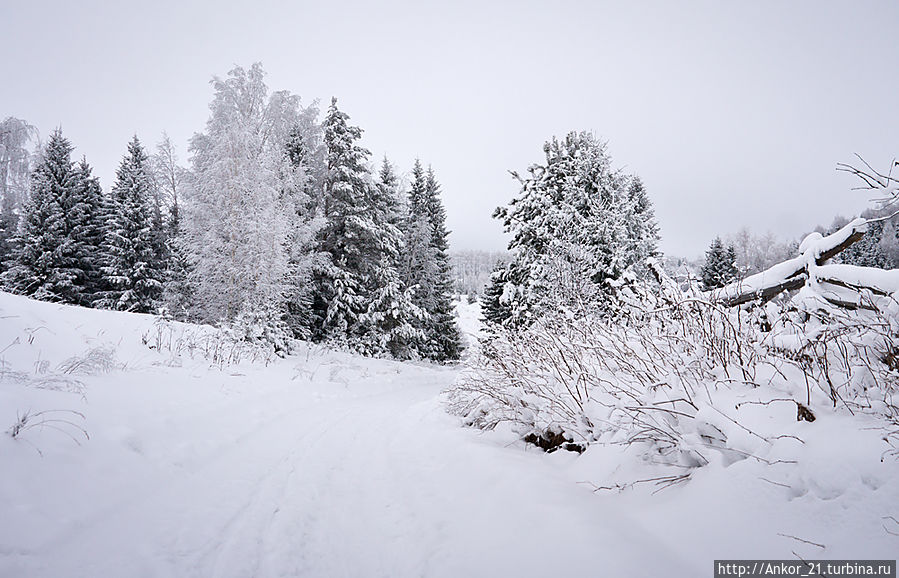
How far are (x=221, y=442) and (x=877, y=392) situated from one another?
16.8 ft

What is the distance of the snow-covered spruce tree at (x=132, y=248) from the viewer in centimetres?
1956

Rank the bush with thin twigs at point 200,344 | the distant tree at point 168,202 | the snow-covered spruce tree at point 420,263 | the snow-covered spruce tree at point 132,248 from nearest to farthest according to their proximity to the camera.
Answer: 1. the bush with thin twigs at point 200,344
2. the distant tree at point 168,202
3. the snow-covered spruce tree at point 132,248
4. the snow-covered spruce tree at point 420,263

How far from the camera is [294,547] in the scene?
7.23 feet

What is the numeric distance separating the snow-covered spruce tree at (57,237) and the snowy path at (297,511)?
72.0 ft

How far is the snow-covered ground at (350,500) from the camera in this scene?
1.62 m

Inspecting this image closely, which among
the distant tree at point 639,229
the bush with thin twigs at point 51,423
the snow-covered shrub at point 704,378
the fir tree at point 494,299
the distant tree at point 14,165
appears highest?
the distant tree at point 14,165

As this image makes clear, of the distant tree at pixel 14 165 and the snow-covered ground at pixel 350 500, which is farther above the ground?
the distant tree at pixel 14 165

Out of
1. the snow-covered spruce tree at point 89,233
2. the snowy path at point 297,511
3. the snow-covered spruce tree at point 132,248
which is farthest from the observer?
the snow-covered spruce tree at point 89,233

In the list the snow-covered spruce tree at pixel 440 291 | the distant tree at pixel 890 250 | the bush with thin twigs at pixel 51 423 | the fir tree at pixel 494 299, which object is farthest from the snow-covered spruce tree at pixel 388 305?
the distant tree at pixel 890 250

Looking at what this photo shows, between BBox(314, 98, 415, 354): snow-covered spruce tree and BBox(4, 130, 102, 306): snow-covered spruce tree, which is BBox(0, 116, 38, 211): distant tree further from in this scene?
BBox(314, 98, 415, 354): snow-covered spruce tree

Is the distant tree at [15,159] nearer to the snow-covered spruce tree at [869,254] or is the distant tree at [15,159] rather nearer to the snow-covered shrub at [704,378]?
the snow-covered shrub at [704,378]

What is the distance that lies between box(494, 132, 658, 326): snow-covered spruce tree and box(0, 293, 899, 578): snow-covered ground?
8.89m

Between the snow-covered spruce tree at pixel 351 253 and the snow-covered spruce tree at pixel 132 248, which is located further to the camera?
the snow-covered spruce tree at pixel 132 248

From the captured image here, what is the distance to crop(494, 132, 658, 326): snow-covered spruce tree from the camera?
12.6 meters
